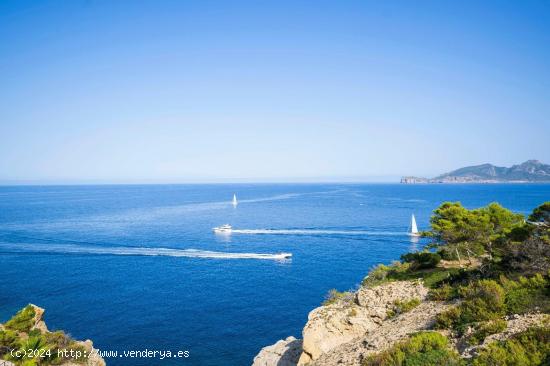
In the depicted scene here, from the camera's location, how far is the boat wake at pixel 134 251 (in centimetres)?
7025

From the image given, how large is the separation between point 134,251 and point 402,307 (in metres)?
64.2

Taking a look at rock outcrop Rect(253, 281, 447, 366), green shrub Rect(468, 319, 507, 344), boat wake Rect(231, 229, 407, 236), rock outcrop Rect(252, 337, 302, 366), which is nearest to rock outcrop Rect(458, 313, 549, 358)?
green shrub Rect(468, 319, 507, 344)

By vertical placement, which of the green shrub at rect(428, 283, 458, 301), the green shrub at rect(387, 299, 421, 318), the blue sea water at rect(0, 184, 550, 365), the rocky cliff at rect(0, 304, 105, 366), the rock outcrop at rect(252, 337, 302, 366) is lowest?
the blue sea water at rect(0, 184, 550, 365)

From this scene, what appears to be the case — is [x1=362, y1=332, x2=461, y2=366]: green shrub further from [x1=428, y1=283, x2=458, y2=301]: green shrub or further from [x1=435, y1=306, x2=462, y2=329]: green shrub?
[x1=428, y1=283, x2=458, y2=301]: green shrub

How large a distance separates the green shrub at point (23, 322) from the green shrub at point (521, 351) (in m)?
32.5

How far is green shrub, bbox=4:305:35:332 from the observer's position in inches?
1136

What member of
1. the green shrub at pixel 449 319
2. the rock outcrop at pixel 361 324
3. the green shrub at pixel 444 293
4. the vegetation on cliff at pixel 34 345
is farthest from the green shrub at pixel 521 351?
the vegetation on cliff at pixel 34 345

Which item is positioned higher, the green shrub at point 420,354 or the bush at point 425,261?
the green shrub at point 420,354

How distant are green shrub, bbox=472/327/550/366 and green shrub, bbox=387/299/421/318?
324 inches

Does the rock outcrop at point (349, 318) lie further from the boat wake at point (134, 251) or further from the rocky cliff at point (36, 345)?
the boat wake at point (134, 251)

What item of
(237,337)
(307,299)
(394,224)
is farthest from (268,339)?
(394,224)

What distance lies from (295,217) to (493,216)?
92.9 meters

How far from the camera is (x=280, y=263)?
65188 millimetres

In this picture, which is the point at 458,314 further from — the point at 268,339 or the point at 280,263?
the point at 280,263
